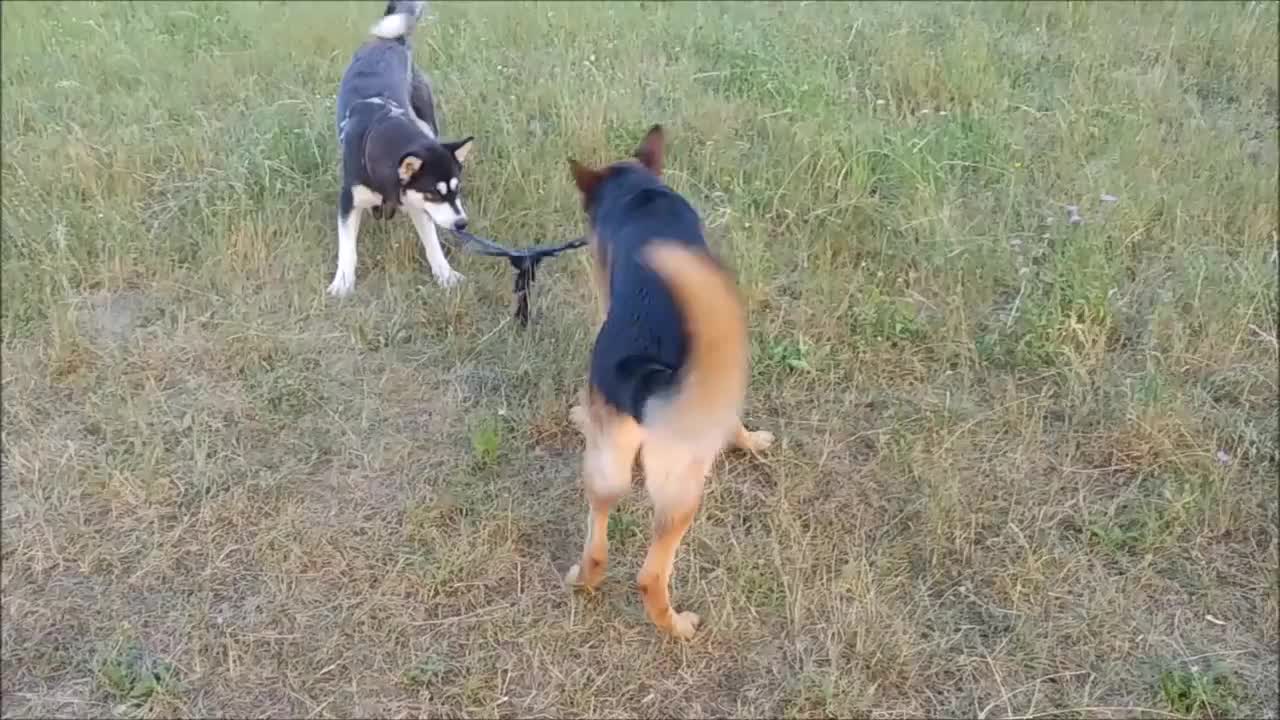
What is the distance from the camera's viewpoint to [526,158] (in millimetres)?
4766

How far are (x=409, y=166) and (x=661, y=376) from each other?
2.17 metres

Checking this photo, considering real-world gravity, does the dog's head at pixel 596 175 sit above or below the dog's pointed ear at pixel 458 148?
above

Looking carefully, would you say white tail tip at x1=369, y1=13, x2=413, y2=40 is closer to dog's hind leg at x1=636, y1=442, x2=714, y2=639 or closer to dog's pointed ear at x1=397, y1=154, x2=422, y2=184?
dog's pointed ear at x1=397, y1=154, x2=422, y2=184

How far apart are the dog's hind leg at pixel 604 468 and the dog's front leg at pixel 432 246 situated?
6.03 ft

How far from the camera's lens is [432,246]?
438 centimetres

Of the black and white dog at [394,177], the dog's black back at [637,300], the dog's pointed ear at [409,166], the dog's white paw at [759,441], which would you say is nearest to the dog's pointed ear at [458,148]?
the black and white dog at [394,177]

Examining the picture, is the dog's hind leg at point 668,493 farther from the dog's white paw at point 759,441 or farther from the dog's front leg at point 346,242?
the dog's front leg at point 346,242

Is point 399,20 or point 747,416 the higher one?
point 399,20

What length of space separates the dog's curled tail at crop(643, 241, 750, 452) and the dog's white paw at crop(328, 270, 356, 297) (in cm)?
223

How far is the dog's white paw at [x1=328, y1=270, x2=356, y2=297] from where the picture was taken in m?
4.20

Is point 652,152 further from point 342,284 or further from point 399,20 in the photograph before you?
point 399,20

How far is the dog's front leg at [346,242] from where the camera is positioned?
4242 mm

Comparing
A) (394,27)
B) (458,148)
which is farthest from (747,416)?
(394,27)

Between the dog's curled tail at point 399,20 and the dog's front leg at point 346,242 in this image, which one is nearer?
the dog's front leg at point 346,242
